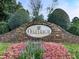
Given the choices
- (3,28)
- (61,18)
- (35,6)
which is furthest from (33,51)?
(35,6)

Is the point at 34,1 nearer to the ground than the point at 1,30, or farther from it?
farther from it

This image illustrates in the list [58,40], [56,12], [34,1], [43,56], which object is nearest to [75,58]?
[43,56]

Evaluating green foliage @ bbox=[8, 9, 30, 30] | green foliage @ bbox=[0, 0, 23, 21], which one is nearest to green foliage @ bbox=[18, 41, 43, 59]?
green foliage @ bbox=[8, 9, 30, 30]

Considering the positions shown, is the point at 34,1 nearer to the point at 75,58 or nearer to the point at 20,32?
the point at 20,32

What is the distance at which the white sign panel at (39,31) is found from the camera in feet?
51.5

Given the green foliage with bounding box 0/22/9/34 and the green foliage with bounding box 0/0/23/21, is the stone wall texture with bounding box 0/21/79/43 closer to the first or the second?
the green foliage with bounding box 0/22/9/34

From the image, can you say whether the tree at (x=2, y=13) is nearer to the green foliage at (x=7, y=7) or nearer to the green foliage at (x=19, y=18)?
the green foliage at (x=7, y=7)

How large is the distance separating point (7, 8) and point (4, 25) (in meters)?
7.49

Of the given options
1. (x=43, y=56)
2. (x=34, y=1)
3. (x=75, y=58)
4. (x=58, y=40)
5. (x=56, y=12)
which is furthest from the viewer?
(x=34, y=1)

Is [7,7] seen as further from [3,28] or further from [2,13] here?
[3,28]

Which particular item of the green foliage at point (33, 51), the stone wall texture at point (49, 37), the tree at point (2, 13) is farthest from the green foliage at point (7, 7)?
the green foliage at point (33, 51)

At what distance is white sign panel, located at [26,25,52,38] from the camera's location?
15.7 metres

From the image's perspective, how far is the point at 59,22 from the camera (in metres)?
18.2

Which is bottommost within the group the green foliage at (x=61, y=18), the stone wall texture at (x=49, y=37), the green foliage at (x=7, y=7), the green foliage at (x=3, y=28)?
the stone wall texture at (x=49, y=37)
